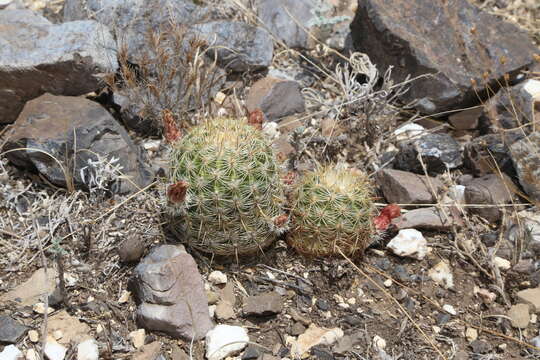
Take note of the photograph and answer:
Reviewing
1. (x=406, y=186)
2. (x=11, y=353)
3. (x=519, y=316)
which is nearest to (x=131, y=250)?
(x=11, y=353)

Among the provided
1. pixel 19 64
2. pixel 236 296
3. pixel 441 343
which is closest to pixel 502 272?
pixel 441 343

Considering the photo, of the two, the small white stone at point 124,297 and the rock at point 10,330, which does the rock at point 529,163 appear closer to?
the small white stone at point 124,297

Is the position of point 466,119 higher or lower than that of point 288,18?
lower

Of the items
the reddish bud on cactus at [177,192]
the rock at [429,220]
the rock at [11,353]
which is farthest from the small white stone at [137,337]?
the rock at [429,220]

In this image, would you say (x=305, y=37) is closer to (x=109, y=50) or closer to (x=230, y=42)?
(x=230, y=42)

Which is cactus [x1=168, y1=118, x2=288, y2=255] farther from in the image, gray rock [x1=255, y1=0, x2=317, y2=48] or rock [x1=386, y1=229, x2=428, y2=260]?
gray rock [x1=255, y1=0, x2=317, y2=48]

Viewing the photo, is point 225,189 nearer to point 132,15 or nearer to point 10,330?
point 10,330

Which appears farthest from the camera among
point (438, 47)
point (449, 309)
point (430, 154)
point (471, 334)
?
point (438, 47)
